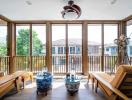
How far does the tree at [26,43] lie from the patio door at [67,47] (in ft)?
2.24

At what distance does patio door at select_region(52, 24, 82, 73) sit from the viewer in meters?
7.49

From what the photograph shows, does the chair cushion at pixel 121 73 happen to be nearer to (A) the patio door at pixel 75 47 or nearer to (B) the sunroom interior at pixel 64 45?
(B) the sunroom interior at pixel 64 45

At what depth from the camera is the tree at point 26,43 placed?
758cm

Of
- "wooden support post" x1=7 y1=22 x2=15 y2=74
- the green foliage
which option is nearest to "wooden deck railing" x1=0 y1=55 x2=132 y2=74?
"wooden support post" x1=7 y1=22 x2=15 y2=74

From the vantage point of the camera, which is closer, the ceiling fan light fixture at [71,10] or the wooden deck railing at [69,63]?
the ceiling fan light fixture at [71,10]

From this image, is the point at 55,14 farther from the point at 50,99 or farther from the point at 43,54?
the point at 50,99

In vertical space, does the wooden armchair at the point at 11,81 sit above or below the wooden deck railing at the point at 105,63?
below

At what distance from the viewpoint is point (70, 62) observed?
301 inches

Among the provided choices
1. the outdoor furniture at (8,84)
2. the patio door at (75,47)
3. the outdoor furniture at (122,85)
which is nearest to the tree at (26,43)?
the patio door at (75,47)

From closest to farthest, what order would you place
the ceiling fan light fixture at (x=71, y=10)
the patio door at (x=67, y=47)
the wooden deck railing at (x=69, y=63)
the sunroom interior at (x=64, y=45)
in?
the ceiling fan light fixture at (x=71, y=10) < the sunroom interior at (x=64, y=45) < the patio door at (x=67, y=47) < the wooden deck railing at (x=69, y=63)

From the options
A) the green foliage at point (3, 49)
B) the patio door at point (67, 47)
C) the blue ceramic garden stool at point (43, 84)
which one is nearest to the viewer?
the blue ceramic garden stool at point (43, 84)

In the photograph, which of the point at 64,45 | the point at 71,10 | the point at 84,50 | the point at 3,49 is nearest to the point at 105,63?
the point at 84,50

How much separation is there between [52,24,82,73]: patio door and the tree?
0.68 m

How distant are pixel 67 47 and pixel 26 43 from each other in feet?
6.10
